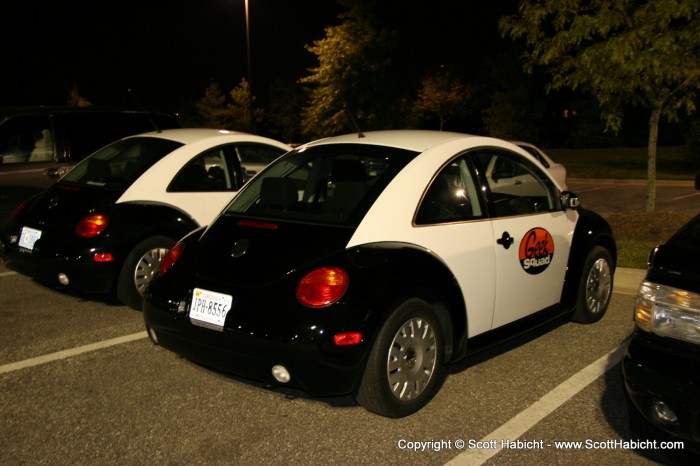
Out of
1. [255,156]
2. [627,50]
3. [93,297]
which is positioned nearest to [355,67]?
[627,50]

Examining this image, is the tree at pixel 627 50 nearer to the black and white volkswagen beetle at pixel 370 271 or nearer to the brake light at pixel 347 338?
the black and white volkswagen beetle at pixel 370 271

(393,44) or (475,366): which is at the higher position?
(393,44)

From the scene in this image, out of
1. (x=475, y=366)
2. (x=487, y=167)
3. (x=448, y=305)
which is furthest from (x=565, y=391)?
(x=487, y=167)

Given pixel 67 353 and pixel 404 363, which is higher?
pixel 404 363

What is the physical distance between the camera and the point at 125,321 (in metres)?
5.89

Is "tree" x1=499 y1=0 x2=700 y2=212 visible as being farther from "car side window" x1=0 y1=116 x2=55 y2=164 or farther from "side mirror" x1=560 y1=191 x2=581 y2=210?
"car side window" x1=0 y1=116 x2=55 y2=164

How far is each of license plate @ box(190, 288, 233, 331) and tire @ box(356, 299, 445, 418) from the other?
2.81 ft

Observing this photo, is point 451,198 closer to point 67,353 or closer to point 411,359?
point 411,359

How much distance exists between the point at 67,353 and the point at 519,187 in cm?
365

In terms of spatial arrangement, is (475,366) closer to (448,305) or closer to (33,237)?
(448,305)

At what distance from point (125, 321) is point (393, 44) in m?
27.0

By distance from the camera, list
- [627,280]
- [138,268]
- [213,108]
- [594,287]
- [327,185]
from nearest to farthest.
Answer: [327,185] → [594,287] → [138,268] → [627,280] → [213,108]

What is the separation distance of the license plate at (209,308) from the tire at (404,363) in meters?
0.86

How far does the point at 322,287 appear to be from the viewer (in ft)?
12.1
